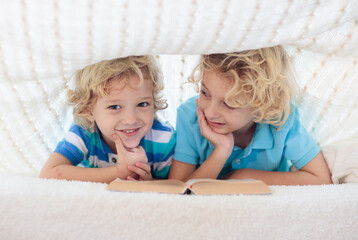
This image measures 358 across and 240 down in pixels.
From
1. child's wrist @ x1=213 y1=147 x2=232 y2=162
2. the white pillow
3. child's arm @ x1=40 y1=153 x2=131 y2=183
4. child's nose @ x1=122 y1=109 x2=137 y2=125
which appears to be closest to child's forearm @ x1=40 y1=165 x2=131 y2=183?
child's arm @ x1=40 y1=153 x2=131 y2=183

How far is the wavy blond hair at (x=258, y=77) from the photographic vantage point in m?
0.85

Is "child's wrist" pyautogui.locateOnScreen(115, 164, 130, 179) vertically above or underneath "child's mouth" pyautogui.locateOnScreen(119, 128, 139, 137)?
underneath

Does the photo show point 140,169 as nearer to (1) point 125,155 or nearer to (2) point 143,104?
(1) point 125,155

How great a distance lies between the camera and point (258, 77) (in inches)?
34.0

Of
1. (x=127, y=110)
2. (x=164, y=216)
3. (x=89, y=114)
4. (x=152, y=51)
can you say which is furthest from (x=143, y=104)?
(x=164, y=216)

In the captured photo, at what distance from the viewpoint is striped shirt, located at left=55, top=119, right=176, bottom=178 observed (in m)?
1.05

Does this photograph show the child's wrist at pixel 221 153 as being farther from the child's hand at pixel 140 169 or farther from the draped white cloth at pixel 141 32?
the draped white cloth at pixel 141 32

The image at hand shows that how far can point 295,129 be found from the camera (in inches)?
39.3

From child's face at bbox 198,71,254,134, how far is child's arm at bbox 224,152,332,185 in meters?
0.14

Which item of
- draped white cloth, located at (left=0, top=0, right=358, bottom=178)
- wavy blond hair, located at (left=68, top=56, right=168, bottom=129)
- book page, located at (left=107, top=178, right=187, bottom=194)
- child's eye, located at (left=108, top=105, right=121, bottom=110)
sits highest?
draped white cloth, located at (left=0, top=0, right=358, bottom=178)

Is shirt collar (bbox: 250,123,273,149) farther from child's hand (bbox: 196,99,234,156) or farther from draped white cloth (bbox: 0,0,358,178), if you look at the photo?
draped white cloth (bbox: 0,0,358,178)

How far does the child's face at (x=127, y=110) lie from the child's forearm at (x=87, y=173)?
78 millimetres

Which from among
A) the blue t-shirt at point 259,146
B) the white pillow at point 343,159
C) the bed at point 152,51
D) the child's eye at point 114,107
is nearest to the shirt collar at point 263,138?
the blue t-shirt at point 259,146

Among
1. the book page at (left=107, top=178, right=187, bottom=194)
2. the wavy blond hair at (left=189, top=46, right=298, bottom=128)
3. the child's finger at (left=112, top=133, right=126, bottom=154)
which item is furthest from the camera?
the child's finger at (left=112, top=133, right=126, bottom=154)
